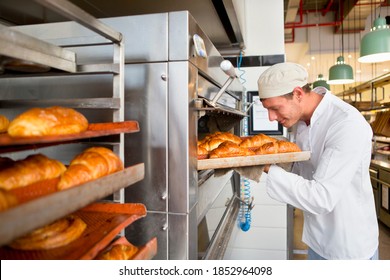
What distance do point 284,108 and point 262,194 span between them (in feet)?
5.78

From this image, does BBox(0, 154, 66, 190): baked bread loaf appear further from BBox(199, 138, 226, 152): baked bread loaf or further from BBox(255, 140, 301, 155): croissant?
BBox(255, 140, 301, 155): croissant

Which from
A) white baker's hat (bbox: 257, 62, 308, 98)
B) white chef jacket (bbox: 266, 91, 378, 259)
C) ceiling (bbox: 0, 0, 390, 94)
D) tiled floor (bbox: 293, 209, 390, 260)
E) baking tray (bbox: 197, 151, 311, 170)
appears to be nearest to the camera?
baking tray (bbox: 197, 151, 311, 170)

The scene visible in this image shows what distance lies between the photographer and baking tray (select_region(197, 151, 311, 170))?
1.32m

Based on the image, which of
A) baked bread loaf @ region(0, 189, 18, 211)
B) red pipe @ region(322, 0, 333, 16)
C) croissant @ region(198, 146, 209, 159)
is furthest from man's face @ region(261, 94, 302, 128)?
red pipe @ region(322, 0, 333, 16)

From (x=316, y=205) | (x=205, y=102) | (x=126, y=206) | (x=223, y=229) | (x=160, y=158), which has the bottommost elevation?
(x=223, y=229)

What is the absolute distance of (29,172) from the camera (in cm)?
66

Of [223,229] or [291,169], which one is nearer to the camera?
[223,229]

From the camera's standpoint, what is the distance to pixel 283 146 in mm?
1591

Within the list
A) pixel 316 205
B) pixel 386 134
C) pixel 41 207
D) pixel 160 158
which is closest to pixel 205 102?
pixel 160 158

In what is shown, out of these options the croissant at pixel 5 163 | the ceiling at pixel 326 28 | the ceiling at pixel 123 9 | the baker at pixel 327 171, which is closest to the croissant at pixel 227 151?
the baker at pixel 327 171

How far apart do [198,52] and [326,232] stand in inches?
46.4

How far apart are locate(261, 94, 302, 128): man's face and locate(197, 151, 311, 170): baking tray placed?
0.73 ft

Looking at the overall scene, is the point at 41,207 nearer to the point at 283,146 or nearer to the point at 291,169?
the point at 283,146

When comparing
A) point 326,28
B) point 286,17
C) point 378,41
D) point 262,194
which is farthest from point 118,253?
point 326,28
